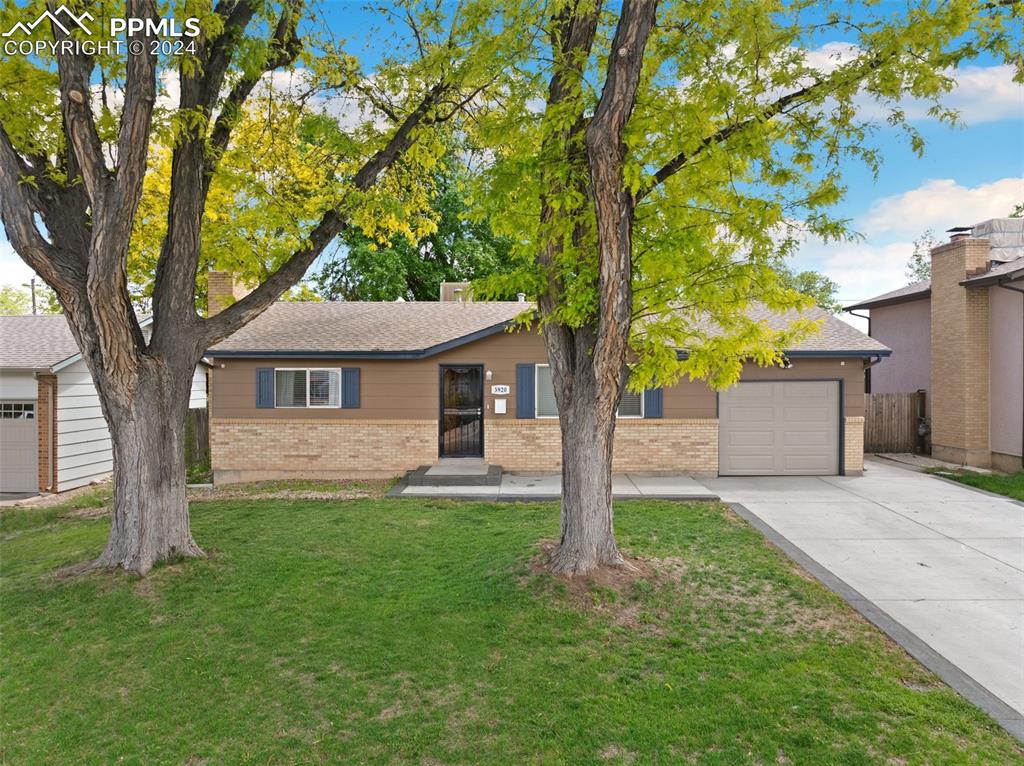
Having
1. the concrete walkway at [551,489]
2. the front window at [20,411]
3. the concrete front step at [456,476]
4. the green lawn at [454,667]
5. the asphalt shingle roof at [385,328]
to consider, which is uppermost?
the asphalt shingle roof at [385,328]

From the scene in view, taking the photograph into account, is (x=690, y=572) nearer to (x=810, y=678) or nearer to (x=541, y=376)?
(x=810, y=678)

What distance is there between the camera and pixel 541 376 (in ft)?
41.2

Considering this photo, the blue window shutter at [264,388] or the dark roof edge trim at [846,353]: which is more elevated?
the dark roof edge trim at [846,353]

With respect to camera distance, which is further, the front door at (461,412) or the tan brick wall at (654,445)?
the front door at (461,412)

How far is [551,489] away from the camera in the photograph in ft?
35.9

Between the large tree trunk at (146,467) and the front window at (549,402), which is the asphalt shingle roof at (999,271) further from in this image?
the large tree trunk at (146,467)

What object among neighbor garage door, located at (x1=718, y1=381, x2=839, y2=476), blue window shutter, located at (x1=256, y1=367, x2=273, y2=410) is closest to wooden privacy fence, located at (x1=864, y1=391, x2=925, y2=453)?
neighbor garage door, located at (x1=718, y1=381, x2=839, y2=476)

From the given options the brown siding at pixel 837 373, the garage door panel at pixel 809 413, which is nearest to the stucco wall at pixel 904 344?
the brown siding at pixel 837 373

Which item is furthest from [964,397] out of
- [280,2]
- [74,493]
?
[74,493]

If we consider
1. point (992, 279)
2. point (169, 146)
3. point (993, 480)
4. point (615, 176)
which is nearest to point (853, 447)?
point (993, 480)

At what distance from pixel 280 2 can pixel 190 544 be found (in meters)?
6.12

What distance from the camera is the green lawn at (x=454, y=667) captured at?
3.54 m

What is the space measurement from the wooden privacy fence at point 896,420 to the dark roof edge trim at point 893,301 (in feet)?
8.24

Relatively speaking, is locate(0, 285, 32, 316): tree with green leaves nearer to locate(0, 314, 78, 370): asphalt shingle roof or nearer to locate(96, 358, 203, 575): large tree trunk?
locate(0, 314, 78, 370): asphalt shingle roof
